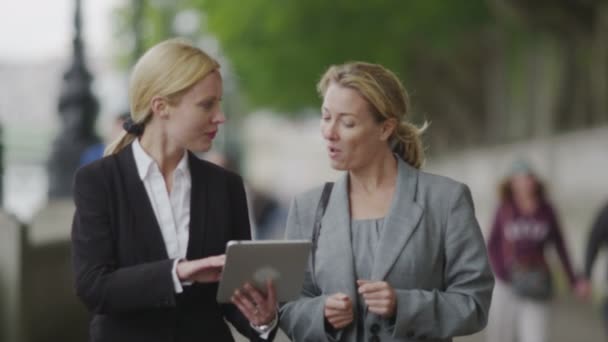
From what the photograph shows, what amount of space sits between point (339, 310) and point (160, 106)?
35.1 inches

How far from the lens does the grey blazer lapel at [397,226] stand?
433 centimetres

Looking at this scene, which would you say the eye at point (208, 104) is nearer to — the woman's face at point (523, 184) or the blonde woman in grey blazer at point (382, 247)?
the blonde woman in grey blazer at point (382, 247)

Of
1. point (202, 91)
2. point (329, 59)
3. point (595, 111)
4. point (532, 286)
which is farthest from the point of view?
point (329, 59)

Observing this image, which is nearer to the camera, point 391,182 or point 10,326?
point 391,182

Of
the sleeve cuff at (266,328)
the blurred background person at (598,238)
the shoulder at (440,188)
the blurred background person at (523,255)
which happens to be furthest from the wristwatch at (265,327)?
the blurred background person at (523,255)

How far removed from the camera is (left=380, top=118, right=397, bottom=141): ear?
4.46 m

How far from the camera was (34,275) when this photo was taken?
8.11 m

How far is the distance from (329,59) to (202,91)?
91.9 feet

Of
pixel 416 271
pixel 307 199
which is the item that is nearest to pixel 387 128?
pixel 307 199

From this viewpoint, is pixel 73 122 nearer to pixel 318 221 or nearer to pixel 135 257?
pixel 318 221

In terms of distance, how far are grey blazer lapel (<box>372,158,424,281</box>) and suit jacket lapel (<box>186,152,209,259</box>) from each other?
1.99 ft

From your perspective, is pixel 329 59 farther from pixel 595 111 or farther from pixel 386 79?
pixel 386 79

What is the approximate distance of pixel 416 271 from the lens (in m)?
4.34

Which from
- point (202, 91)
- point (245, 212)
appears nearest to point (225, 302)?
point (245, 212)
